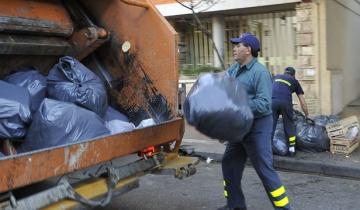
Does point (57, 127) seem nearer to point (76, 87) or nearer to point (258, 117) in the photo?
point (76, 87)

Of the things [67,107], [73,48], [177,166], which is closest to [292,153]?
[177,166]

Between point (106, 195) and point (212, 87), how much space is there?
1.03 metres

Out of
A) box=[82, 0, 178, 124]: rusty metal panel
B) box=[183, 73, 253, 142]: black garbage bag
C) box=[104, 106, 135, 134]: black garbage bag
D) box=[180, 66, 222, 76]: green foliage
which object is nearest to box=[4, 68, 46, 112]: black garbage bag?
box=[104, 106, 135, 134]: black garbage bag

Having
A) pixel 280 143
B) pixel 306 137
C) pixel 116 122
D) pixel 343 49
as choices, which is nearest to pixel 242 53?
pixel 116 122

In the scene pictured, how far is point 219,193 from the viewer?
17.2 ft

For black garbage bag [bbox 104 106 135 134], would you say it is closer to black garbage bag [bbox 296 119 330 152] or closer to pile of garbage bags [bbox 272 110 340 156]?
pile of garbage bags [bbox 272 110 340 156]

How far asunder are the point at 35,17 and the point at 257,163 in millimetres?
2148

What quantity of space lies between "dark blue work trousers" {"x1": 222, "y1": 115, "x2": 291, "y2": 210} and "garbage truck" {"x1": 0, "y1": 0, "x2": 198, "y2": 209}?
1.07 feet

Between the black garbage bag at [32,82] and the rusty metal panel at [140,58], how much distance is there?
2.34ft

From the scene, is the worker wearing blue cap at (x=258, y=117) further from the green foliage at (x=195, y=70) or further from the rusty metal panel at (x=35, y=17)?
the green foliage at (x=195, y=70)

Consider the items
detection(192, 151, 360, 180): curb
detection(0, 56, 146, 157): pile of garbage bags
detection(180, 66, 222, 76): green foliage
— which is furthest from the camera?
detection(180, 66, 222, 76): green foliage

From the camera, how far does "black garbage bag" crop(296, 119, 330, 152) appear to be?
678cm

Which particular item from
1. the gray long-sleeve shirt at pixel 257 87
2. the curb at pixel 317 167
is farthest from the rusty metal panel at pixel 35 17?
the curb at pixel 317 167

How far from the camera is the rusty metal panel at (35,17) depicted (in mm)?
3984
